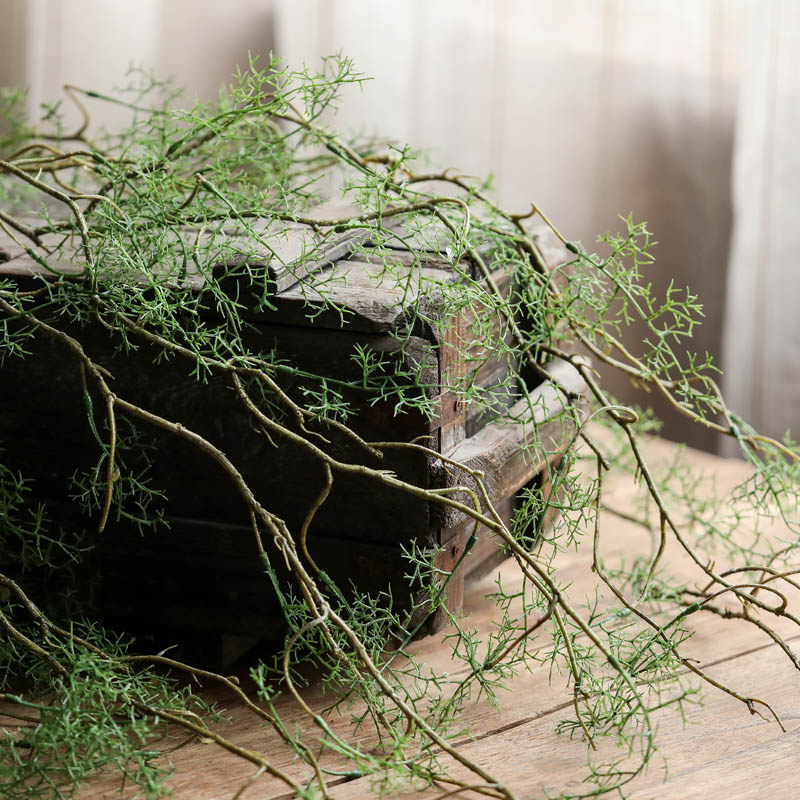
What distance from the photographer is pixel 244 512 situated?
718 millimetres

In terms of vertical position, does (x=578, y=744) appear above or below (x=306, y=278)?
below

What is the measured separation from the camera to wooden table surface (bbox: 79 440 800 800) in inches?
23.8

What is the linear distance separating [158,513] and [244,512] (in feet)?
0.19

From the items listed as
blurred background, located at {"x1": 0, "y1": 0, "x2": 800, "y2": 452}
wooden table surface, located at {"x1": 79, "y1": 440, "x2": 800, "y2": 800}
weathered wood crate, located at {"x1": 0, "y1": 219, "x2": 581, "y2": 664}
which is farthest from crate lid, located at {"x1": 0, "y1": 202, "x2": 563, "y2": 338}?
blurred background, located at {"x1": 0, "y1": 0, "x2": 800, "y2": 452}

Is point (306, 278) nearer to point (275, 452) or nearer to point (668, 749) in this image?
point (275, 452)

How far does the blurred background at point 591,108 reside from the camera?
147 cm

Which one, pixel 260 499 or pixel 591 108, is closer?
pixel 260 499

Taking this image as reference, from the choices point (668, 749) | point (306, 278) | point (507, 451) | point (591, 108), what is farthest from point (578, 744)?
point (591, 108)

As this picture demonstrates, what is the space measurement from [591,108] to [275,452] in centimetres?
103

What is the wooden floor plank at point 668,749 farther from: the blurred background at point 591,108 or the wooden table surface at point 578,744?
the blurred background at point 591,108

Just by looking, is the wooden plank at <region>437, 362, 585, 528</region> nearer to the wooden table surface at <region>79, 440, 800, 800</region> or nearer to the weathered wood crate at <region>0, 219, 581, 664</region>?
the weathered wood crate at <region>0, 219, 581, 664</region>

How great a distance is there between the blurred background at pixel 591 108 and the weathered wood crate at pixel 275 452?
0.81 meters

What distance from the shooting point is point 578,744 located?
2.14 feet

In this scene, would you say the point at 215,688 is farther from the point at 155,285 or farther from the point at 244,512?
the point at 155,285
